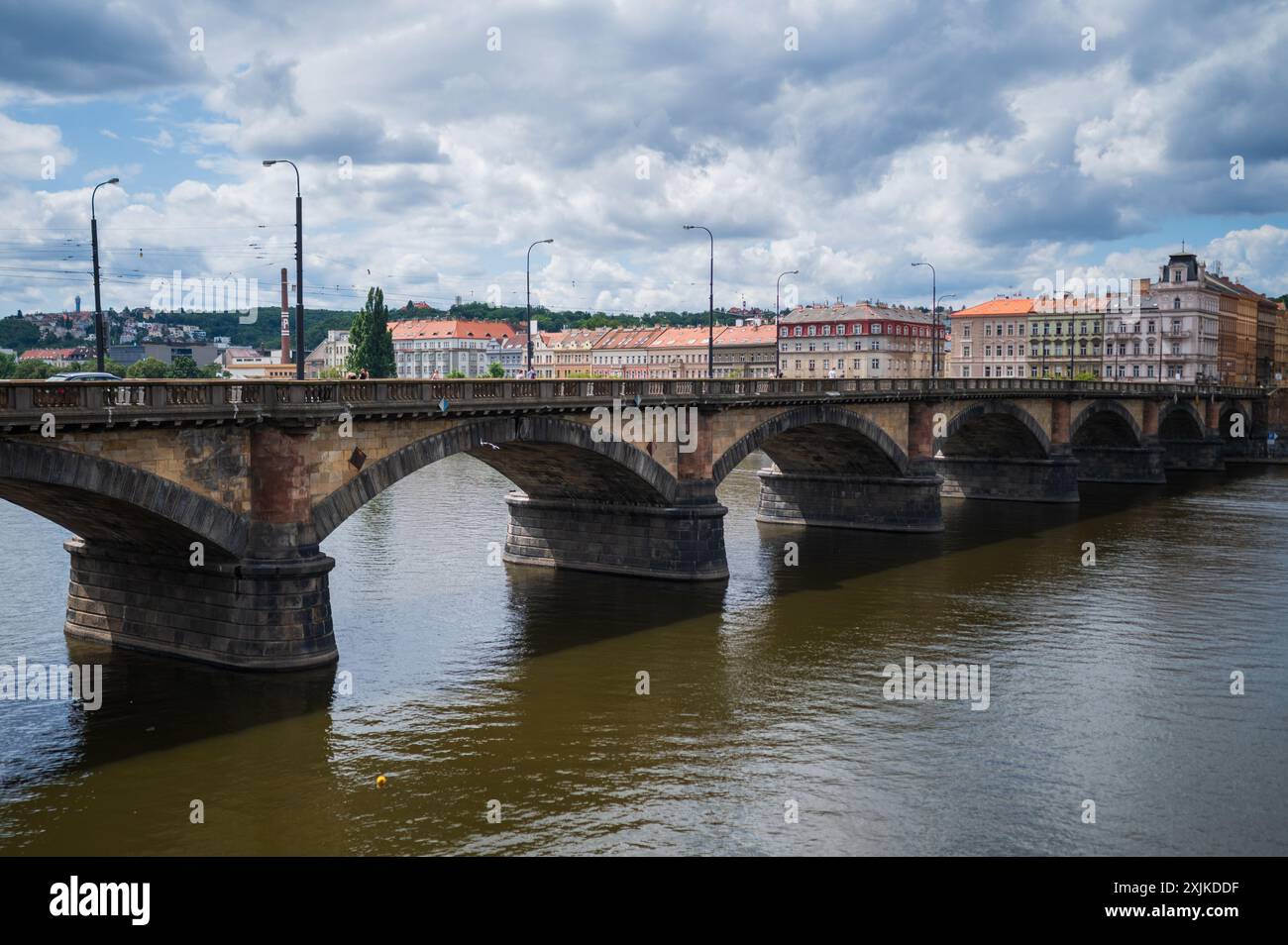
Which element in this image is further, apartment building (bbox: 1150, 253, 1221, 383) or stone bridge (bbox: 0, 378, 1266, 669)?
apartment building (bbox: 1150, 253, 1221, 383)

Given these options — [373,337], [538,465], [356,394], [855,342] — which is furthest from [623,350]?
[356,394]

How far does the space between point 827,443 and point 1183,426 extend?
57.6 metres

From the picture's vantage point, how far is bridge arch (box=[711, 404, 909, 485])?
52000 millimetres

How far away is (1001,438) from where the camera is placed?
74.8 meters

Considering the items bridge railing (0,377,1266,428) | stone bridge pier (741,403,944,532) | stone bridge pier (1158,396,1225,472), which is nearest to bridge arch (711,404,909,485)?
Result: stone bridge pier (741,403,944,532)

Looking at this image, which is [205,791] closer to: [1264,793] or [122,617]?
[122,617]

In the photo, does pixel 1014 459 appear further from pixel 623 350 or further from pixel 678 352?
pixel 623 350

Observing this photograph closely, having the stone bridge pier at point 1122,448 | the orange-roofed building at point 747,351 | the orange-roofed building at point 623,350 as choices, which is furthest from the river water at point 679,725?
the orange-roofed building at point 623,350

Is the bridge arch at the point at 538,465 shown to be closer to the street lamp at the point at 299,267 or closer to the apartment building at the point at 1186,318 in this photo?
the street lamp at the point at 299,267

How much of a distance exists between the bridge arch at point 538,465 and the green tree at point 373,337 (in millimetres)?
76841

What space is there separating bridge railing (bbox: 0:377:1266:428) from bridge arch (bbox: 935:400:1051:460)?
14440 mm

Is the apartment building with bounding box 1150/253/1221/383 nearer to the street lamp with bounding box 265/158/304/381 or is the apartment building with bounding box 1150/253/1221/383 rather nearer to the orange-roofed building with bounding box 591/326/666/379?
the orange-roofed building with bounding box 591/326/666/379

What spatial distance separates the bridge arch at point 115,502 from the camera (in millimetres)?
25406
